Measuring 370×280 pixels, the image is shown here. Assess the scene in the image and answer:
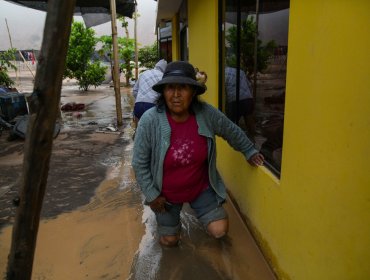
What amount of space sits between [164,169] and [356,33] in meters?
1.65

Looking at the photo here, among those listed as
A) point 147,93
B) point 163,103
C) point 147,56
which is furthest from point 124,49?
point 163,103

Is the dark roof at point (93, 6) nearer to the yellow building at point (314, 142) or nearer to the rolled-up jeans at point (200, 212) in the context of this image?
the yellow building at point (314, 142)

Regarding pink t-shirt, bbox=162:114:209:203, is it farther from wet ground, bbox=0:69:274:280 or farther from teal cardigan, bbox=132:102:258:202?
wet ground, bbox=0:69:274:280

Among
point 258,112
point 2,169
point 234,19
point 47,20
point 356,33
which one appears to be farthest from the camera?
point 2,169

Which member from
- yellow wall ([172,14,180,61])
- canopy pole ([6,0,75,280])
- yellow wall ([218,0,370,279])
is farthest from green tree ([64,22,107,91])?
canopy pole ([6,0,75,280])

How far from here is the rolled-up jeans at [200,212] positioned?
2.96 m

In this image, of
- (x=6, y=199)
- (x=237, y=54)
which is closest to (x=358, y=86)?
(x=237, y=54)

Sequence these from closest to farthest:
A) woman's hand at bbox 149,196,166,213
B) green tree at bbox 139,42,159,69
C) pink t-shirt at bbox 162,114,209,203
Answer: pink t-shirt at bbox 162,114,209,203 → woman's hand at bbox 149,196,166,213 → green tree at bbox 139,42,159,69

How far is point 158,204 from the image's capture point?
2.84 m

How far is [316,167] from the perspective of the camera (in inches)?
75.5

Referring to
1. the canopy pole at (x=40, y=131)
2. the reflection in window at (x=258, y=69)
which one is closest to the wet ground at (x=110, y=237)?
the canopy pole at (x=40, y=131)

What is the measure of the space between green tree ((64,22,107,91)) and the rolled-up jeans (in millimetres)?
14063

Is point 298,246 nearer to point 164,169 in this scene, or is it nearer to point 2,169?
point 164,169

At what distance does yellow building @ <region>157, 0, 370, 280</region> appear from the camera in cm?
160
